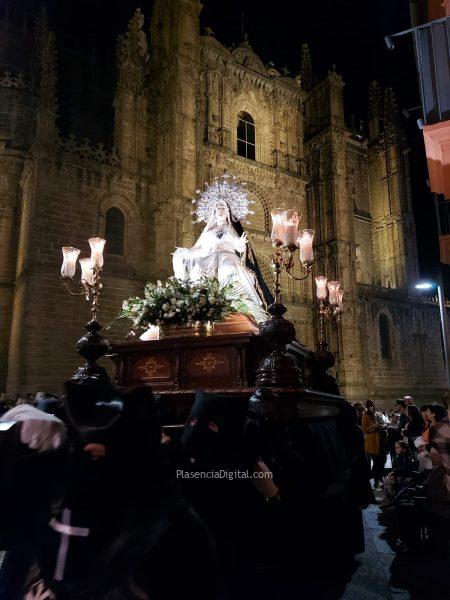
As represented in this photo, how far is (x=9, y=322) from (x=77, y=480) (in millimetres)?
17105

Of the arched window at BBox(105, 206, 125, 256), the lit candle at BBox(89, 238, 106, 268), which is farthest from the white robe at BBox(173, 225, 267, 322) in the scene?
the arched window at BBox(105, 206, 125, 256)

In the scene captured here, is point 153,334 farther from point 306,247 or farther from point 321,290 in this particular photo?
point 321,290

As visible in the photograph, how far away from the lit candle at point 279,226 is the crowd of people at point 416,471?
3104 mm

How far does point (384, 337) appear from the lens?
26.7 metres

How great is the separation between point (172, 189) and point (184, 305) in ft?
44.4

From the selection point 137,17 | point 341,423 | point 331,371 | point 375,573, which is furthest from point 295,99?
point 375,573

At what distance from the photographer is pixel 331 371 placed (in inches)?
902

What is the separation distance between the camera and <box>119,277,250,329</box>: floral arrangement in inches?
248

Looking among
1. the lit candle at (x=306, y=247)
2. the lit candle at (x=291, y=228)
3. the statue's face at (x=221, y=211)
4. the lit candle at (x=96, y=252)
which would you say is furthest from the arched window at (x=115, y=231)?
the lit candle at (x=291, y=228)

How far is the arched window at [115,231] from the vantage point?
18859 mm

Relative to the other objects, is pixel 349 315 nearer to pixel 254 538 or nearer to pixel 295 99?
pixel 295 99

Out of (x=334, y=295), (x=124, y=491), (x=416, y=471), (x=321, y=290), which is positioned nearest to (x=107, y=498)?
(x=124, y=491)

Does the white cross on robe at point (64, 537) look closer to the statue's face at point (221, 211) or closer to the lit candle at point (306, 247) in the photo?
the lit candle at point (306, 247)

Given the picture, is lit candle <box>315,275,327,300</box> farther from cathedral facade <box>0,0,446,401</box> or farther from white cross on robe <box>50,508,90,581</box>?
cathedral facade <box>0,0,446,401</box>
